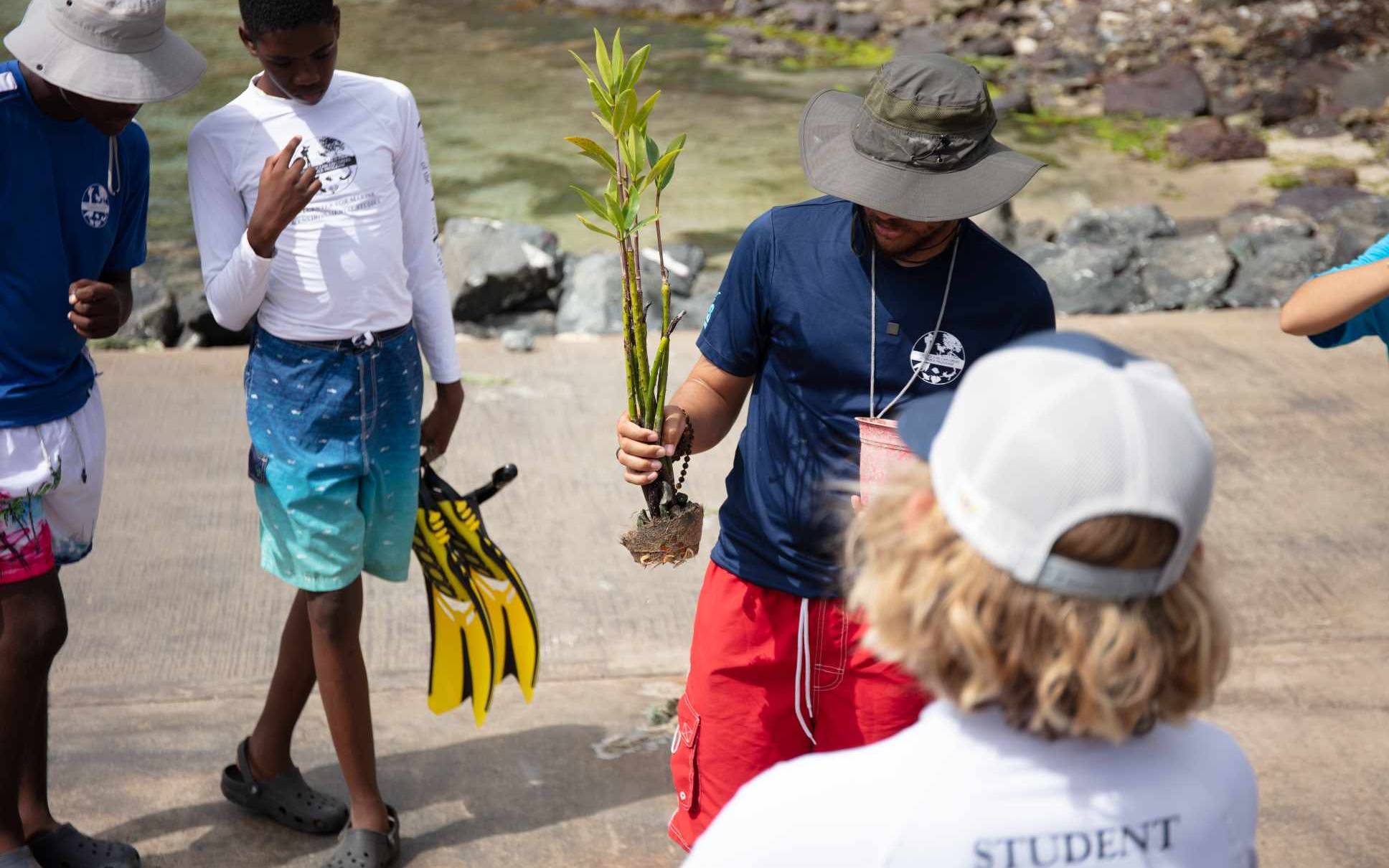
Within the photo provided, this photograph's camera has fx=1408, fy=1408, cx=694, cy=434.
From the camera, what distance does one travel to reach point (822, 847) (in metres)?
1.29

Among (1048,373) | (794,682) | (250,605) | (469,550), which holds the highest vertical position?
(1048,373)

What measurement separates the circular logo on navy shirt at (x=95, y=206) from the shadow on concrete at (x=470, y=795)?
145 cm

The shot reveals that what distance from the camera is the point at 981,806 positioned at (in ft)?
4.32

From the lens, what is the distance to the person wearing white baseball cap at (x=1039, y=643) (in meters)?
1.26

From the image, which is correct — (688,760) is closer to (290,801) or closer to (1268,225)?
(290,801)

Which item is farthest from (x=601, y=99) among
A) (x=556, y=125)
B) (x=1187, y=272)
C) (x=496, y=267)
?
(x=556, y=125)

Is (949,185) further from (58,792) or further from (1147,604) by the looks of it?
(58,792)

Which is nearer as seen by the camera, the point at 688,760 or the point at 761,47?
the point at 688,760

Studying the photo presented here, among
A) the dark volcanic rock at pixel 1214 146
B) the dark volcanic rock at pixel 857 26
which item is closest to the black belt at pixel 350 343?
the dark volcanic rock at pixel 1214 146

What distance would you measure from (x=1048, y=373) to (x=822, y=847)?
482 millimetres

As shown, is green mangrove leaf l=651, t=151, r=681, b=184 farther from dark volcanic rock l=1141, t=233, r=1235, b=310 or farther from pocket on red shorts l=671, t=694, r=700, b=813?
dark volcanic rock l=1141, t=233, r=1235, b=310

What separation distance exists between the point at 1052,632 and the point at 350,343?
2.11m

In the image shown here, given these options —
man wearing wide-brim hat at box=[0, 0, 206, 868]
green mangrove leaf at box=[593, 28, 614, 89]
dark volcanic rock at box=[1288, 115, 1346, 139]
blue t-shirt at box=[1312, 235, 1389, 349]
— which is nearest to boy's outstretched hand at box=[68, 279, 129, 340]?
man wearing wide-brim hat at box=[0, 0, 206, 868]

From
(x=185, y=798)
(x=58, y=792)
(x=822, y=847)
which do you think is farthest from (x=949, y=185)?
(x=58, y=792)
